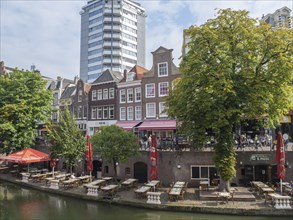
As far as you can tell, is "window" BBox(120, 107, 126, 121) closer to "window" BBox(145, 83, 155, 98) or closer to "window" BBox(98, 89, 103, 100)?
"window" BBox(98, 89, 103, 100)

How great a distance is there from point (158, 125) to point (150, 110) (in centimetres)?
324

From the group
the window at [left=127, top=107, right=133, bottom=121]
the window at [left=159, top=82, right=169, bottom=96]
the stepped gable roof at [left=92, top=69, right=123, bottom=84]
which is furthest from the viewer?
the stepped gable roof at [left=92, top=69, right=123, bottom=84]

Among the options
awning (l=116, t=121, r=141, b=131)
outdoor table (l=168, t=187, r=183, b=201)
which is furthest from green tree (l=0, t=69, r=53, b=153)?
outdoor table (l=168, t=187, r=183, b=201)

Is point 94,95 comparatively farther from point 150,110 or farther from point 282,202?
point 282,202

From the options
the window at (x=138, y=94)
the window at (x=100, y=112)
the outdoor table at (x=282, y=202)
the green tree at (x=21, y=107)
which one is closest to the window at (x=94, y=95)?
the window at (x=100, y=112)

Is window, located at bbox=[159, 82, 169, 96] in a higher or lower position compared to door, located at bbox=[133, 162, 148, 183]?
higher

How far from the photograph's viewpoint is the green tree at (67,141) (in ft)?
86.7

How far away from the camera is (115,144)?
22750 millimetres

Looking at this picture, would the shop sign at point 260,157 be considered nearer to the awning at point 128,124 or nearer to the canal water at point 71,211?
the canal water at point 71,211

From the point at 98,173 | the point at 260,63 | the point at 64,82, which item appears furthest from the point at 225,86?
the point at 64,82

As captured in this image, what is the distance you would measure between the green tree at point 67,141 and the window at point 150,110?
10.4 metres

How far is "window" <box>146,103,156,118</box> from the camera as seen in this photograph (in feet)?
114

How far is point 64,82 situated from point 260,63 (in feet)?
136

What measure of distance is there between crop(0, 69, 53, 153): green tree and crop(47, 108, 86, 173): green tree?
6.31 metres
